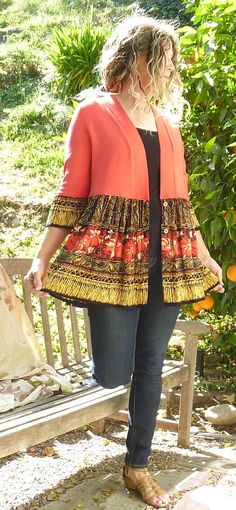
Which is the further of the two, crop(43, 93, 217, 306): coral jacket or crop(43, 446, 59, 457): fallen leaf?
crop(43, 446, 59, 457): fallen leaf

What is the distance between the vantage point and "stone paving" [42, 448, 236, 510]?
279 cm

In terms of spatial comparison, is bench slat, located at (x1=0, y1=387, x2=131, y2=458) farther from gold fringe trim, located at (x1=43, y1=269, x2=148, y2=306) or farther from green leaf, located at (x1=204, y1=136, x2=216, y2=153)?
green leaf, located at (x1=204, y1=136, x2=216, y2=153)

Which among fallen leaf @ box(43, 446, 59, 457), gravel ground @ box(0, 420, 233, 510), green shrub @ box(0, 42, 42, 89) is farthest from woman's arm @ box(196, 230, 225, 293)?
green shrub @ box(0, 42, 42, 89)

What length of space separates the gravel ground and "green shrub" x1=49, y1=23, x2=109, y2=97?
5.56 meters

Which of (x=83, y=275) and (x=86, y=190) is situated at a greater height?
(x=86, y=190)

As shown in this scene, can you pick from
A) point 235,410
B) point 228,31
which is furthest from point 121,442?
point 228,31

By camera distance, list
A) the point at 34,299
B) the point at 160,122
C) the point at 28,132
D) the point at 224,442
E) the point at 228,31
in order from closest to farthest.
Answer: the point at 160,122 < the point at 228,31 < the point at 224,442 < the point at 34,299 < the point at 28,132

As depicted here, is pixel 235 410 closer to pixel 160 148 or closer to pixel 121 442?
pixel 121 442

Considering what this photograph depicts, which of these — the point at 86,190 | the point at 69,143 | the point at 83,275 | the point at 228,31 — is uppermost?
the point at 228,31

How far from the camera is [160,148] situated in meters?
2.54

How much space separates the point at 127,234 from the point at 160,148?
0.34 m

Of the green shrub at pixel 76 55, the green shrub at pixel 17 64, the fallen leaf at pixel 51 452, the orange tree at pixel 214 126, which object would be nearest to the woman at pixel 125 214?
the orange tree at pixel 214 126

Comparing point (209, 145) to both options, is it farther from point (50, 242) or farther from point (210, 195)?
point (50, 242)

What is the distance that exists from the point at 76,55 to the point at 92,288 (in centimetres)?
681
